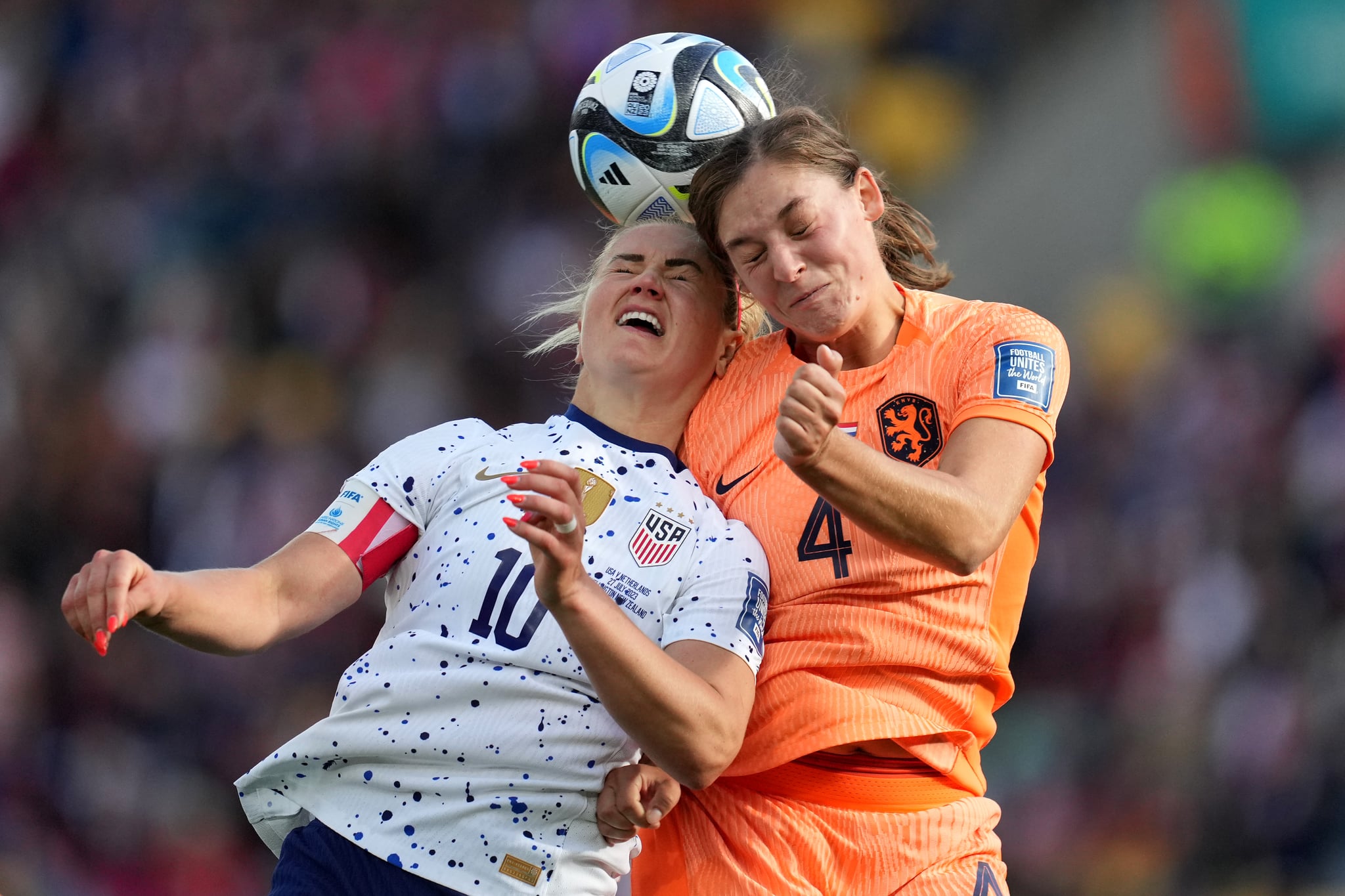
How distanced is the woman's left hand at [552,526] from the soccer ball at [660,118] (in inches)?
55.6

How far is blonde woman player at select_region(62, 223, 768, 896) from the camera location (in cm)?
298

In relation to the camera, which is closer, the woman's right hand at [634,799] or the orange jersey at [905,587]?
the woman's right hand at [634,799]

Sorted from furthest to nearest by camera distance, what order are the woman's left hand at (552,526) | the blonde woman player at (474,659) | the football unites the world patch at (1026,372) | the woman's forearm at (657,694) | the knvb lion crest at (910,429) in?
the knvb lion crest at (910,429) < the football unites the world patch at (1026,372) < the blonde woman player at (474,659) < the woman's forearm at (657,694) < the woman's left hand at (552,526)

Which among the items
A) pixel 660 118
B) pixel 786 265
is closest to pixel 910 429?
pixel 786 265

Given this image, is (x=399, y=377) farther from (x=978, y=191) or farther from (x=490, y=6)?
(x=978, y=191)

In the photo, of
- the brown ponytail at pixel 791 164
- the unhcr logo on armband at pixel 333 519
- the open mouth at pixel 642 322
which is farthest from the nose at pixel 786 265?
the unhcr logo on armband at pixel 333 519

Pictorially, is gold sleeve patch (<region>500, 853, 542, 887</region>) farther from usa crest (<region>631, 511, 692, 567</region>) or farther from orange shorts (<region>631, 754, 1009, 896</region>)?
usa crest (<region>631, 511, 692, 567</region>)

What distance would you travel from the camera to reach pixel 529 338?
11.2m

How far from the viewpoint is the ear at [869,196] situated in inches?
145

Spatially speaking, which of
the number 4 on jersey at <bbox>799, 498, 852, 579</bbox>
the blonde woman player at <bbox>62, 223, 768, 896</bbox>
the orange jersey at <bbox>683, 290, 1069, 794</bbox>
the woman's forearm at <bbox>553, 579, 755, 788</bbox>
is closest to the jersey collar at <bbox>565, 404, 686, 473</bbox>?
the blonde woman player at <bbox>62, 223, 768, 896</bbox>

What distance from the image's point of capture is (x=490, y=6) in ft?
44.2

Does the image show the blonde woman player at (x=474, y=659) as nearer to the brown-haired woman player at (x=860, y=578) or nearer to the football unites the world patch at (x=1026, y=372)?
the brown-haired woman player at (x=860, y=578)

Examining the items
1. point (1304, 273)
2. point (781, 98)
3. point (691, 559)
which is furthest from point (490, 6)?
point (691, 559)

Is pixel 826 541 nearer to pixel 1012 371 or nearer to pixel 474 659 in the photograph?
pixel 1012 371
